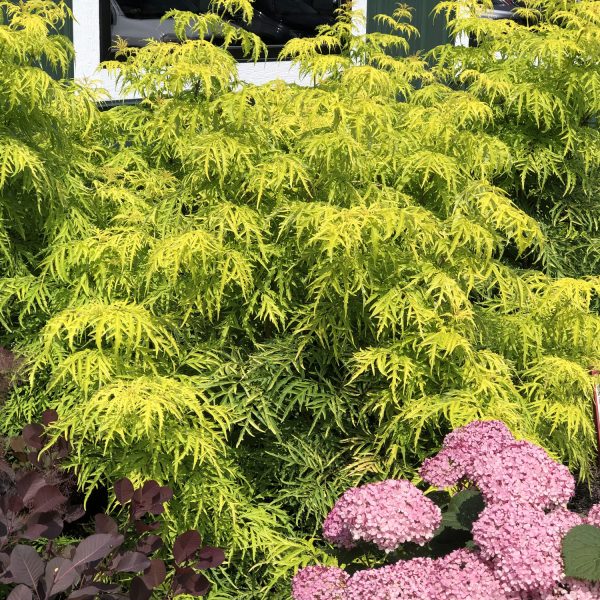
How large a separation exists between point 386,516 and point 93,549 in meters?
0.55

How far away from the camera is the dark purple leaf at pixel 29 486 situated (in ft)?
6.35

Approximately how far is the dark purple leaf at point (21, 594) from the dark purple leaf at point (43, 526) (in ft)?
0.60

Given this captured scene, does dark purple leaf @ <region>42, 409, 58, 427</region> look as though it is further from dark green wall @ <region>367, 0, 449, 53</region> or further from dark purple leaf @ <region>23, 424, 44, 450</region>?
dark green wall @ <region>367, 0, 449, 53</region>

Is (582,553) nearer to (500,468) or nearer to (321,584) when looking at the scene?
(500,468)

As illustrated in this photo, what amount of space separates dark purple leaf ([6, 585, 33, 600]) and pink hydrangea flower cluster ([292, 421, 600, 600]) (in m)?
0.49

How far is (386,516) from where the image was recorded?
172 centimetres

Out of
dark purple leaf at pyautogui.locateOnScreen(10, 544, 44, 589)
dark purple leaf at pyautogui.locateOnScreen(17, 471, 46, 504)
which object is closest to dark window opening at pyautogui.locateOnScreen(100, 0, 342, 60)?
dark purple leaf at pyautogui.locateOnScreen(17, 471, 46, 504)

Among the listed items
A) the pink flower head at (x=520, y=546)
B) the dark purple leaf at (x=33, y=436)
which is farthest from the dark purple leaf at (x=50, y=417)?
the pink flower head at (x=520, y=546)

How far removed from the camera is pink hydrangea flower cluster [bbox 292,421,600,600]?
1620 millimetres

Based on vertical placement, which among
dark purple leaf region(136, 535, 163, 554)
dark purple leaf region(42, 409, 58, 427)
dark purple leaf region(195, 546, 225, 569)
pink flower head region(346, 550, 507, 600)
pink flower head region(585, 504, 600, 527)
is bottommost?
dark purple leaf region(195, 546, 225, 569)

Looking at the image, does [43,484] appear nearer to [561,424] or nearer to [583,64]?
[561,424]

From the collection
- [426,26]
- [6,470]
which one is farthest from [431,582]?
[426,26]

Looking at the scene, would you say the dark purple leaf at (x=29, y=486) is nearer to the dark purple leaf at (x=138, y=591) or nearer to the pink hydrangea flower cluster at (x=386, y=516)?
the dark purple leaf at (x=138, y=591)

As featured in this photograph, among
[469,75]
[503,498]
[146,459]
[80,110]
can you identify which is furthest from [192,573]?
[469,75]
